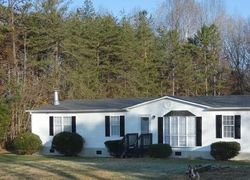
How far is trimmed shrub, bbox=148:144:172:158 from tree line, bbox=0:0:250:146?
10.9m

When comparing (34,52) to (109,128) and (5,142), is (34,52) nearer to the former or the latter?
(5,142)

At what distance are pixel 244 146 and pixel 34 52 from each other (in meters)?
22.7

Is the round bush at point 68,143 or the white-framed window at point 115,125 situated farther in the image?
the round bush at point 68,143

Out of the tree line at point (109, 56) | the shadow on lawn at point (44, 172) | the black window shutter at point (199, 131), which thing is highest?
the tree line at point (109, 56)

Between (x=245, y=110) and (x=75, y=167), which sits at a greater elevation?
(x=245, y=110)

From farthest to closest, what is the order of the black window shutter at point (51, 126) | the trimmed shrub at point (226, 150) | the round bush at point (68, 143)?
the black window shutter at point (51, 126) → the round bush at point (68, 143) → the trimmed shrub at point (226, 150)

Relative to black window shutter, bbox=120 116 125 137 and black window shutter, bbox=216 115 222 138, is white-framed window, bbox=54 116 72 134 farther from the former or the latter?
black window shutter, bbox=216 115 222 138

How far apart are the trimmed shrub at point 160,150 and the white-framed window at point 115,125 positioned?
3030 millimetres

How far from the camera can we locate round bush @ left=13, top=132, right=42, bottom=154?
36156 mm

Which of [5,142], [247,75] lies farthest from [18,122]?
[247,75]

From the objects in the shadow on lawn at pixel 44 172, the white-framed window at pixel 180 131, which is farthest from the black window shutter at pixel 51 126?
the shadow on lawn at pixel 44 172

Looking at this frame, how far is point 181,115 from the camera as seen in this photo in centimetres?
3322

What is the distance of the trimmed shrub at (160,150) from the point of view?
106ft

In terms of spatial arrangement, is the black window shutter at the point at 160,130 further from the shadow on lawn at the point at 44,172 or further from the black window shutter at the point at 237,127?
the shadow on lawn at the point at 44,172
